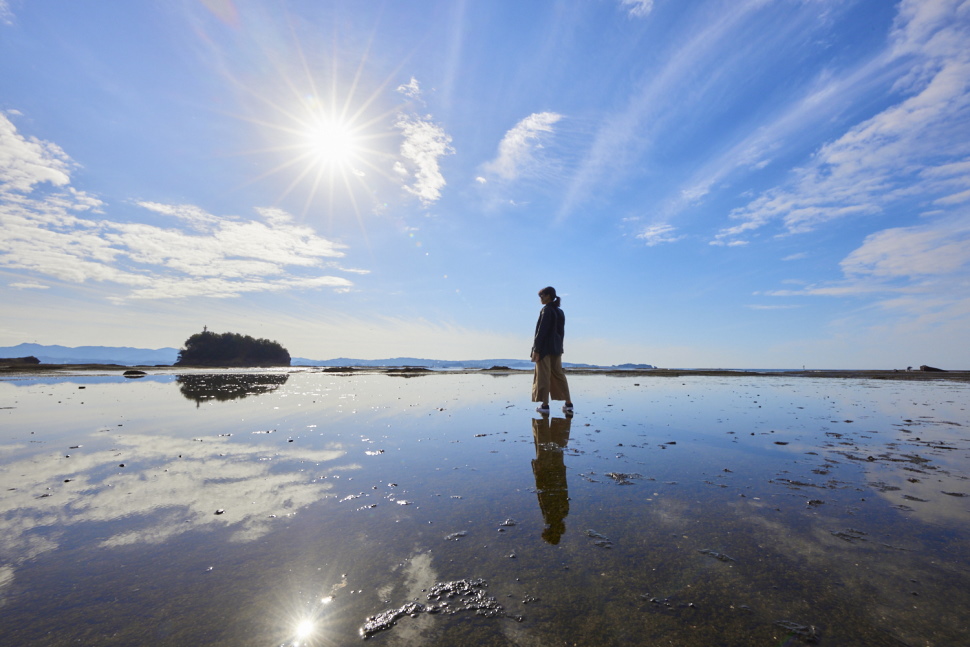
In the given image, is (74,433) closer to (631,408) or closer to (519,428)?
(519,428)

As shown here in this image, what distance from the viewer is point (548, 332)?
460 inches

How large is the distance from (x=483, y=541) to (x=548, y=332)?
8.74 m

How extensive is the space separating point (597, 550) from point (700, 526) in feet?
4.02

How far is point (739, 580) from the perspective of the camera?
8.83 ft

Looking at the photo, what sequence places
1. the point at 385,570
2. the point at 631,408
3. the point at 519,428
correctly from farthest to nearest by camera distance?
1. the point at 631,408
2. the point at 519,428
3. the point at 385,570

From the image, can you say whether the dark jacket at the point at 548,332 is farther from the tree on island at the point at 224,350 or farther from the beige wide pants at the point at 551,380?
the tree on island at the point at 224,350

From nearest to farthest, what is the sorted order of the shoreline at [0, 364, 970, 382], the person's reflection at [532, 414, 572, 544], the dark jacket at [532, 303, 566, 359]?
the person's reflection at [532, 414, 572, 544], the dark jacket at [532, 303, 566, 359], the shoreline at [0, 364, 970, 382]

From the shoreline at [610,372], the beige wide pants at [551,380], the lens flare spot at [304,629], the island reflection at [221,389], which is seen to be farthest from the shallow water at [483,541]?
the shoreline at [610,372]

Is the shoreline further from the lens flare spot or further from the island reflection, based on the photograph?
the lens flare spot

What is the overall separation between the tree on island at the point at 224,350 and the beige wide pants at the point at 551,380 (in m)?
91.4

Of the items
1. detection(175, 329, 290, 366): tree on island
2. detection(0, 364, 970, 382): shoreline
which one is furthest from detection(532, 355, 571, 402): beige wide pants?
detection(175, 329, 290, 366): tree on island

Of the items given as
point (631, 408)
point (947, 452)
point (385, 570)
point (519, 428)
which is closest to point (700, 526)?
point (385, 570)

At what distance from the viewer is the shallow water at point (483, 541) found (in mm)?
2248

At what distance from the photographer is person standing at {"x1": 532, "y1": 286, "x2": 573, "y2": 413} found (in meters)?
11.5
